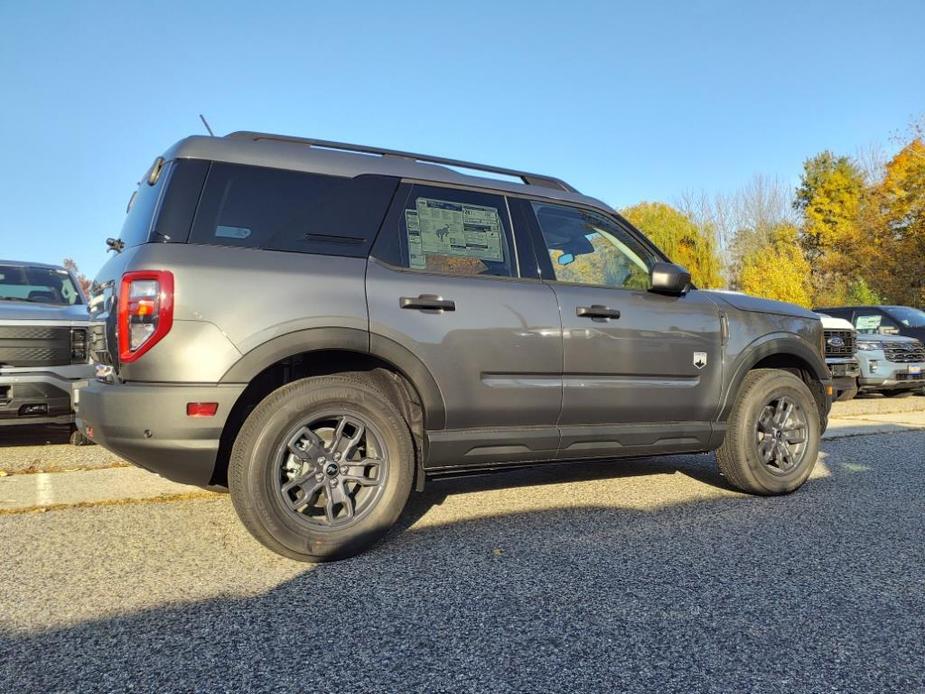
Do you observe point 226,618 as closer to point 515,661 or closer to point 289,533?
point 289,533

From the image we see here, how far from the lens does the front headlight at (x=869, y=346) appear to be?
11953 mm

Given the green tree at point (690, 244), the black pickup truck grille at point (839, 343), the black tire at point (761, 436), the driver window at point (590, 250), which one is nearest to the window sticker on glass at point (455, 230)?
the driver window at point (590, 250)

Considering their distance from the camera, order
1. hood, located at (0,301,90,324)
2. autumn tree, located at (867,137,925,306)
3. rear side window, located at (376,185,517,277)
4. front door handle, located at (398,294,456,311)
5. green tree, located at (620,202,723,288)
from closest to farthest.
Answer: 1. front door handle, located at (398,294,456,311)
2. rear side window, located at (376,185,517,277)
3. hood, located at (0,301,90,324)
4. autumn tree, located at (867,137,925,306)
5. green tree, located at (620,202,723,288)

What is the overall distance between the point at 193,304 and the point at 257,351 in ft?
1.13

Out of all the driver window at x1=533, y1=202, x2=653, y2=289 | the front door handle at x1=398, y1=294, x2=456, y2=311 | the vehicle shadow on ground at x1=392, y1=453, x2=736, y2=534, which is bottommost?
the vehicle shadow on ground at x1=392, y1=453, x2=736, y2=534

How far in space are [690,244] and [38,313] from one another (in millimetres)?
30313

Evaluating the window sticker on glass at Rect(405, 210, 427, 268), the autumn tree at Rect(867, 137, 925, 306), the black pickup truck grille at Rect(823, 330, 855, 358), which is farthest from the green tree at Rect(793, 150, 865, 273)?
the window sticker on glass at Rect(405, 210, 427, 268)

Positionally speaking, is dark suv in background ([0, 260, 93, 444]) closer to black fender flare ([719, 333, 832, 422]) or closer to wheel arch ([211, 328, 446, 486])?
wheel arch ([211, 328, 446, 486])

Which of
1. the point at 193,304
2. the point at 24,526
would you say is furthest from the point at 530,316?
the point at 24,526

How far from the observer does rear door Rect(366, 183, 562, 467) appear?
342cm

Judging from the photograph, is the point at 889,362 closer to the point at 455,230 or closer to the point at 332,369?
the point at 455,230

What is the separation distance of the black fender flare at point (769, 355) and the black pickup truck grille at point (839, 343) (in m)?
4.92

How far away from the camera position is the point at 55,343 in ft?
18.1

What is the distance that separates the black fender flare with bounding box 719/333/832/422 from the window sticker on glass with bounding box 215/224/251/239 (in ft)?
10.3
